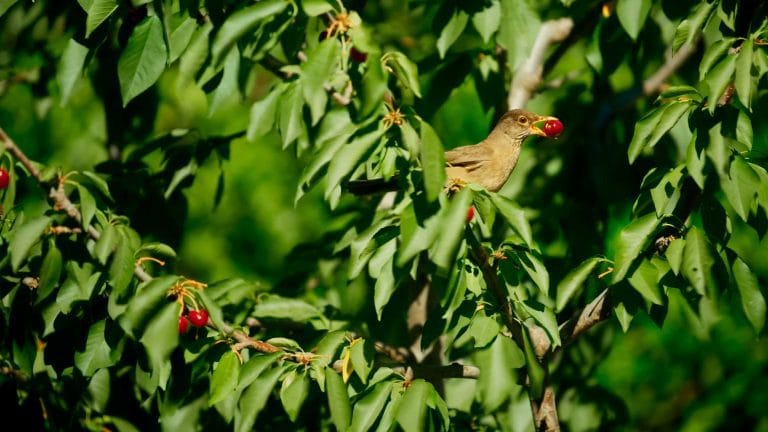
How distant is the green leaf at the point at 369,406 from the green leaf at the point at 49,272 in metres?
0.84

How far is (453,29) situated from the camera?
9.19 ft

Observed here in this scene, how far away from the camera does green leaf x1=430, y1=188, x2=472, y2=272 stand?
1.84m

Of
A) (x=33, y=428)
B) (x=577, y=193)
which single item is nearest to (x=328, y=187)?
(x=33, y=428)

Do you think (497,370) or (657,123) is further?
(657,123)

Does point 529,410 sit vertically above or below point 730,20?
below

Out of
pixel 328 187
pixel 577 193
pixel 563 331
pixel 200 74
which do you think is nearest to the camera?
pixel 328 187

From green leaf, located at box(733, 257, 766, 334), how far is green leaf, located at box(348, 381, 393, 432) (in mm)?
930

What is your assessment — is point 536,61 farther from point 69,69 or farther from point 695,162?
point 69,69

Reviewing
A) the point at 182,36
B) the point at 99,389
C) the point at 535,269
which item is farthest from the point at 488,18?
the point at 99,389

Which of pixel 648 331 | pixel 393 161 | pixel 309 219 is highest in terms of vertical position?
pixel 393 161

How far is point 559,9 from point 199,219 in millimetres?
2366

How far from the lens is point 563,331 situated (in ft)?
9.11

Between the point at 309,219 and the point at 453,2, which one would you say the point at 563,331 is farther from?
the point at 309,219

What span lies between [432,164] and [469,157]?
6.37 ft
